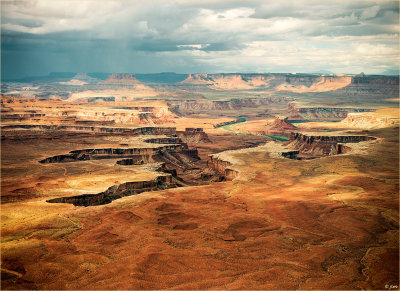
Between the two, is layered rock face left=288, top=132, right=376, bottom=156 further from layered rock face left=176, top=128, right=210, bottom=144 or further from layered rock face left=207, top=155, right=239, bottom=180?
layered rock face left=207, top=155, right=239, bottom=180

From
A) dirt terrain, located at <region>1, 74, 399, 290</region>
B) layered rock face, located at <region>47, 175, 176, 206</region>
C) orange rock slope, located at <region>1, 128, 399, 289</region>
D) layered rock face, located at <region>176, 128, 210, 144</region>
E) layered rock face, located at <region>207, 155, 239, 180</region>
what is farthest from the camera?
layered rock face, located at <region>176, 128, 210, 144</region>

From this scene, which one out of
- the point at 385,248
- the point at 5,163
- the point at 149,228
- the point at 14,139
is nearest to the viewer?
the point at 385,248

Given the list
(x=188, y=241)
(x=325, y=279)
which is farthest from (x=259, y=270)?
(x=188, y=241)

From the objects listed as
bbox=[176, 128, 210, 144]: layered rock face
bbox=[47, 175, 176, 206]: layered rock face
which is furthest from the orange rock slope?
bbox=[176, 128, 210, 144]: layered rock face

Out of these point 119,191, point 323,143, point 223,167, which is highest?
point 119,191

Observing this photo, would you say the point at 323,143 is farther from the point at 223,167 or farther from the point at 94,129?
the point at 94,129

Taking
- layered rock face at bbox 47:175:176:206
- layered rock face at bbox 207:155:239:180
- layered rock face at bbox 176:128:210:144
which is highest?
layered rock face at bbox 47:175:176:206

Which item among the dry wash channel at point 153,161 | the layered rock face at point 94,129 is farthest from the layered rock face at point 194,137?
the dry wash channel at point 153,161

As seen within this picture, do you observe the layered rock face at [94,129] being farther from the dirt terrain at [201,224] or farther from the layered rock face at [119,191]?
the layered rock face at [119,191]

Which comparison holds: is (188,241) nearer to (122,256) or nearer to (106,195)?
(122,256)

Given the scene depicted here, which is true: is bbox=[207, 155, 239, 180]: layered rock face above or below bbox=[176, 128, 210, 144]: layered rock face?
above

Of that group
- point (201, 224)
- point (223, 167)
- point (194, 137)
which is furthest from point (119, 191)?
point (194, 137)
